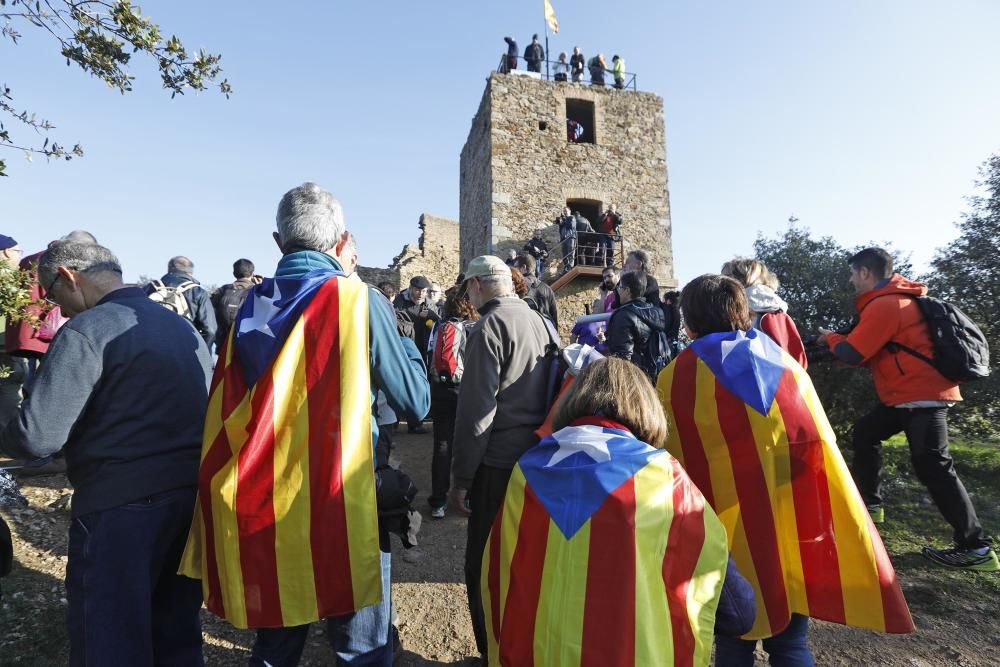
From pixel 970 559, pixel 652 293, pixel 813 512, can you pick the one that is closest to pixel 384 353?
pixel 813 512

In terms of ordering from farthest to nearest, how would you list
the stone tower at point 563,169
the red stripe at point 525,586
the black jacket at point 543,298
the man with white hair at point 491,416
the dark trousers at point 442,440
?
the stone tower at point 563,169
the black jacket at point 543,298
the dark trousers at point 442,440
the man with white hair at point 491,416
the red stripe at point 525,586

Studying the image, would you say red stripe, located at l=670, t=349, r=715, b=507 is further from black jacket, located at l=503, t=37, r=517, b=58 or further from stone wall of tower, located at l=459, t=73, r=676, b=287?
black jacket, located at l=503, t=37, r=517, b=58

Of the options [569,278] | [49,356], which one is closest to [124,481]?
[49,356]

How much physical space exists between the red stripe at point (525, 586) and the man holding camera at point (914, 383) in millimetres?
2724

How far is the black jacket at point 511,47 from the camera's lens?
47.1 feet

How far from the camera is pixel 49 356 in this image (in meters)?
1.56

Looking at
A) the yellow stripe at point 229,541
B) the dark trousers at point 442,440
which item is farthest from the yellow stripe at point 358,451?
the dark trousers at point 442,440

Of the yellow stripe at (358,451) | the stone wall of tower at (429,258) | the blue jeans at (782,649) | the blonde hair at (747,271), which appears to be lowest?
the blue jeans at (782,649)

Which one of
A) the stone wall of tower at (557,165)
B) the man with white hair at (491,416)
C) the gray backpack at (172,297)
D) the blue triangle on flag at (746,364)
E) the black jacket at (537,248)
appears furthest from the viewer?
the stone wall of tower at (557,165)

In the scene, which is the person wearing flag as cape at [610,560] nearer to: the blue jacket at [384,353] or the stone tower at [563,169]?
the blue jacket at [384,353]

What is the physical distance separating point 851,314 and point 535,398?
9995 millimetres

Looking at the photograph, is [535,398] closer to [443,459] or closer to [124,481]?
[124,481]

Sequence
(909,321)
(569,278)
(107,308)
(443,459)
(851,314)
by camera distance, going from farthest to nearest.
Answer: (569,278) < (851,314) < (443,459) < (909,321) < (107,308)

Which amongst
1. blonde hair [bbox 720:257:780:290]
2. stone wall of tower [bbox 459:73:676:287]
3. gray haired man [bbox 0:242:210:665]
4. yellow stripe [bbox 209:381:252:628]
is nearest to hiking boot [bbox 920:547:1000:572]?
blonde hair [bbox 720:257:780:290]
